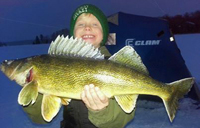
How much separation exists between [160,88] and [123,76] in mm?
348

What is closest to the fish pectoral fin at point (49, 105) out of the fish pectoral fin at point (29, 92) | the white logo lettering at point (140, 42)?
the fish pectoral fin at point (29, 92)

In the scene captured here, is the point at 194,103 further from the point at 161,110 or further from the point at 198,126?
the point at 198,126

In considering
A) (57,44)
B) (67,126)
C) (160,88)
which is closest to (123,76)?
(160,88)

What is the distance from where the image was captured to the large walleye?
195 cm

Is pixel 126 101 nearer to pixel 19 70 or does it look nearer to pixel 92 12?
pixel 19 70

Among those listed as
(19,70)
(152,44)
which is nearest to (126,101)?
(19,70)

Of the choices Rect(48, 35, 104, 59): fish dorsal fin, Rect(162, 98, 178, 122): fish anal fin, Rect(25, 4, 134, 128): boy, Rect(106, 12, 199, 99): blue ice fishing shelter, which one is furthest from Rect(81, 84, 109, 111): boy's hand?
Rect(106, 12, 199, 99): blue ice fishing shelter

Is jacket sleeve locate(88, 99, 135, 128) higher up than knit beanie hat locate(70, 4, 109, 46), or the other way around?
knit beanie hat locate(70, 4, 109, 46)

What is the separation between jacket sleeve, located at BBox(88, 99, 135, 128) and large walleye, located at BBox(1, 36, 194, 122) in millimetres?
200

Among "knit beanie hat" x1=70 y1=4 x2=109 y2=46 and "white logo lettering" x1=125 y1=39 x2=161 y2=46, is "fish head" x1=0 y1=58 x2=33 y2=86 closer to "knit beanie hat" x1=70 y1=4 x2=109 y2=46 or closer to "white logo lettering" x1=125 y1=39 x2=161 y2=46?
"knit beanie hat" x1=70 y1=4 x2=109 y2=46

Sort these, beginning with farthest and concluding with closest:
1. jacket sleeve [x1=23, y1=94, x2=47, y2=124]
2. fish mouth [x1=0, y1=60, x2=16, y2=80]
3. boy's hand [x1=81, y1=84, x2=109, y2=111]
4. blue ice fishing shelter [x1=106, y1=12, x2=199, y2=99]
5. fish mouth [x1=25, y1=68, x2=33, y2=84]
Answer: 1. blue ice fishing shelter [x1=106, y1=12, x2=199, y2=99]
2. jacket sleeve [x1=23, y1=94, x2=47, y2=124]
3. fish mouth [x1=0, y1=60, x2=16, y2=80]
4. fish mouth [x1=25, y1=68, x2=33, y2=84]
5. boy's hand [x1=81, y1=84, x2=109, y2=111]

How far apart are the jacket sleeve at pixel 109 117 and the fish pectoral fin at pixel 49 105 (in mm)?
311

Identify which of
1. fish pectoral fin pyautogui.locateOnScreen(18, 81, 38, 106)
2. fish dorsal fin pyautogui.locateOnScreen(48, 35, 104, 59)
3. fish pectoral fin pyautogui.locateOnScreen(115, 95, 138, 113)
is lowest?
fish pectoral fin pyautogui.locateOnScreen(115, 95, 138, 113)

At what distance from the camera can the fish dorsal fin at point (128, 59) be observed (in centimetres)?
199
